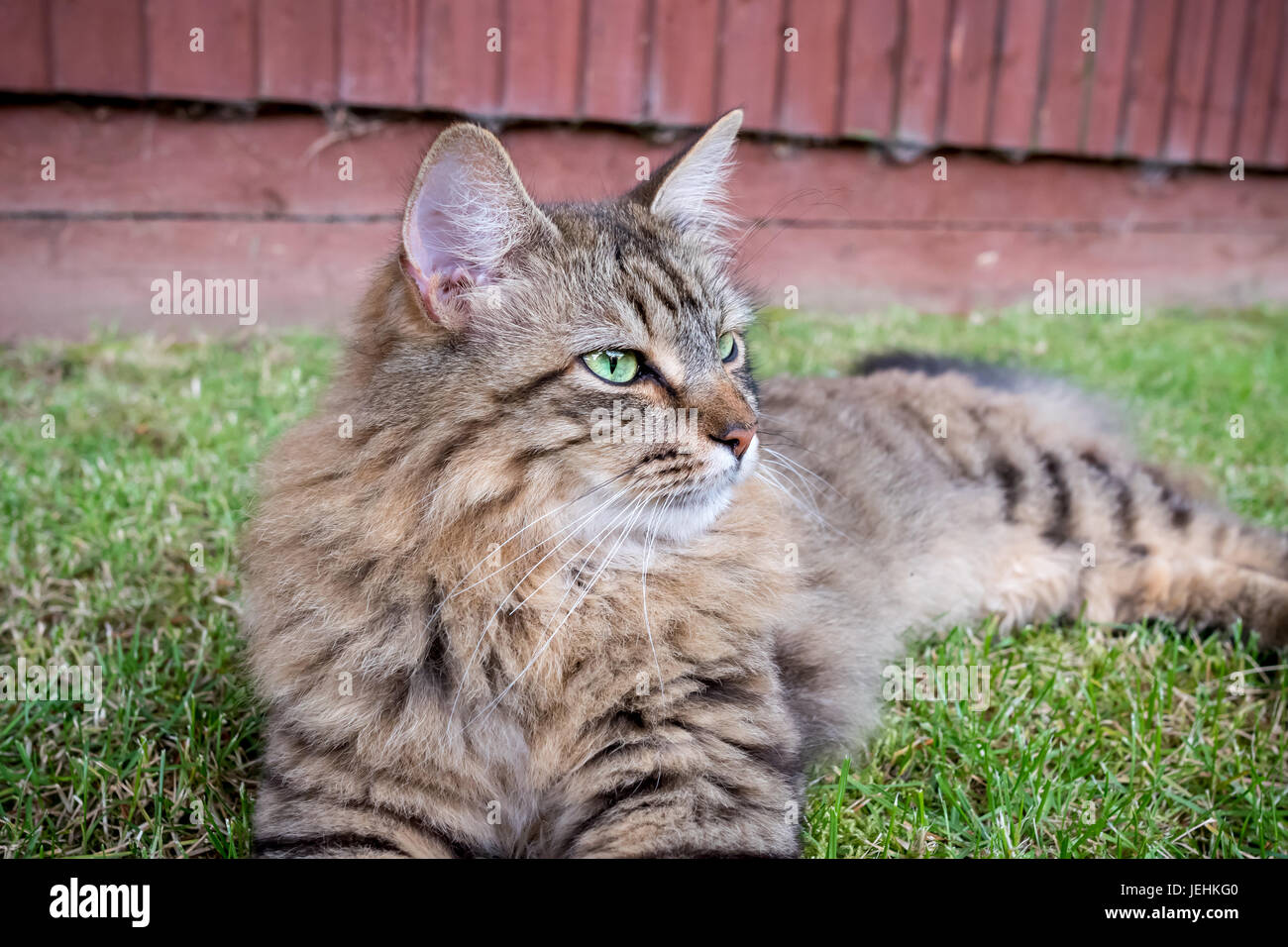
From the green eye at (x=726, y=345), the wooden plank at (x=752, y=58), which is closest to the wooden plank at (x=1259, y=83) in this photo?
the wooden plank at (x=752, y=58)

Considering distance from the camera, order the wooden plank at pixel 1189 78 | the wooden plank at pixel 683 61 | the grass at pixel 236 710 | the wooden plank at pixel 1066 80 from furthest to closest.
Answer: the wooden plank at pixel 1189 78 < the wooden plank at pixel 1066 80 < the wooden plank at pixel 683 61 < the grass at pixel 236 710

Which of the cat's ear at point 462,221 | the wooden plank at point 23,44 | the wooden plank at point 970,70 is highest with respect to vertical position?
the wooden plank at point 970,70

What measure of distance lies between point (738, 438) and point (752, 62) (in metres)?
5.21

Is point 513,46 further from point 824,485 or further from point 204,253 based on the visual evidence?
point 824,485

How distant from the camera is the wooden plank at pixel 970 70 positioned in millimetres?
6953

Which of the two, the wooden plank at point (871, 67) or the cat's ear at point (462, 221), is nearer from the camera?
the cat's ear at point (462, 221)

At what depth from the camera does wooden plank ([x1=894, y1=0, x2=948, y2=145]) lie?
6816 millimetres

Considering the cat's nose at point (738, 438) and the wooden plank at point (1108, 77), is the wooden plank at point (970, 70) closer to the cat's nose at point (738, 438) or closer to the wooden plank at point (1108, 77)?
the wooden plank at point (1108, 77)

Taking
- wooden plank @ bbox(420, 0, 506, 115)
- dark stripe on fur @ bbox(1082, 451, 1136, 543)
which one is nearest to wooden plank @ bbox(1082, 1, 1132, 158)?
wooden plank @ bbox(420, 0, 506, 115)

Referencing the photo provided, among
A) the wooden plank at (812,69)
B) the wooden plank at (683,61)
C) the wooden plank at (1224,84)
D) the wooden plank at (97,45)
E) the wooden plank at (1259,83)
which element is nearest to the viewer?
the wooden plank at (97,45)

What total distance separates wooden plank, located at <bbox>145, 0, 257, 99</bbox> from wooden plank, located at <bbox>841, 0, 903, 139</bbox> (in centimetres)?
376

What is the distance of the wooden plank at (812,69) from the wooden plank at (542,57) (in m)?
1.45
